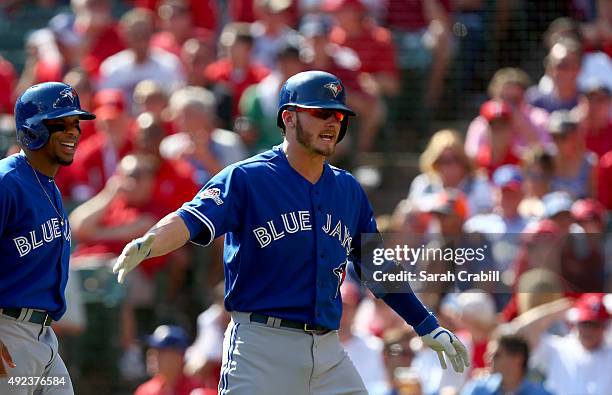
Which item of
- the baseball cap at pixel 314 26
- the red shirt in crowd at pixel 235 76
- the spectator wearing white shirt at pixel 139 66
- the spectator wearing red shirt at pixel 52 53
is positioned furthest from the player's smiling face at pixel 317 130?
the spectator wearing red shirt at pixel 52 53

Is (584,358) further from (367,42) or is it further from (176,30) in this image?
(176,30)

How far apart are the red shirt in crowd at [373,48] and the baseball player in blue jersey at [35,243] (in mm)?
5064

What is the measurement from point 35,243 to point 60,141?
0.45m

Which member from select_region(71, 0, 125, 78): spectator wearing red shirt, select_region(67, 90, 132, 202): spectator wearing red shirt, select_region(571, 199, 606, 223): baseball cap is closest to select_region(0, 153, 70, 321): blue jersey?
select_region(571, 199, 606, 223): baseball cap

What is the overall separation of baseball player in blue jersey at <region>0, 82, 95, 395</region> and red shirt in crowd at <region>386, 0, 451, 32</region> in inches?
214

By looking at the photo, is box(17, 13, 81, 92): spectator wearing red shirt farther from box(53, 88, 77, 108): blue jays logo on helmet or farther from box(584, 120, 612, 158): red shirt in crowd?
box(53, 88, 77, 108): blue jays logo on helmet

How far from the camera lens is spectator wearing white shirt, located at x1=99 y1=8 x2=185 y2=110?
10500 millimetres

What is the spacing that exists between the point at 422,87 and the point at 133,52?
231cm

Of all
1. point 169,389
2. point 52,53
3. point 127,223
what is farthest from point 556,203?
A: point 52,53

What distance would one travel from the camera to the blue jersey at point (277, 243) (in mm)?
5289

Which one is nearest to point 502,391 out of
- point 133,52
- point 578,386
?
point 578,386

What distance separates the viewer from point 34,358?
17.7 ft

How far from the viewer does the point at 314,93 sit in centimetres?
537

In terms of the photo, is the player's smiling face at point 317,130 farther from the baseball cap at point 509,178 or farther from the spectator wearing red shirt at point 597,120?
the spectator wearing red shirt at point 597,120
